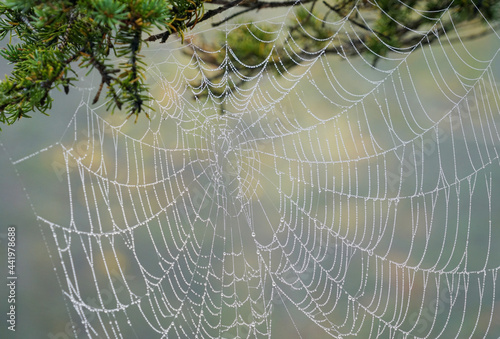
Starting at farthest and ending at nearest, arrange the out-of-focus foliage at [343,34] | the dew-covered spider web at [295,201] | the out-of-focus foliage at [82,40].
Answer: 1. the dew-covered spider web at [295,201]
2. the out-of-focus foliage at [343,34]
3. the out-of-focus foliage at [82,40]

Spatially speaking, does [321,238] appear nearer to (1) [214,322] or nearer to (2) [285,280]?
(2) [285,280]

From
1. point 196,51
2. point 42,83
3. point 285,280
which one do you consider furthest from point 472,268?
point 42,83

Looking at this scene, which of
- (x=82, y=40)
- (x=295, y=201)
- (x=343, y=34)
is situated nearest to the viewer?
(x=82, y=40)

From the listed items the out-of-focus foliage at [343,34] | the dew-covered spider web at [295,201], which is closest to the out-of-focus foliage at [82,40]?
the out-of-focus foliage at [343,34]

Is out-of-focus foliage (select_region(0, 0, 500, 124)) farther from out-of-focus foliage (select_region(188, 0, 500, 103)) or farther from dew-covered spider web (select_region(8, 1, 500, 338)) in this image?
dew-covered spider web (select_region(8, 1, 500, 338))

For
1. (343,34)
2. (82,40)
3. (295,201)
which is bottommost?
(82,40)

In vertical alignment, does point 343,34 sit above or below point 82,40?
above

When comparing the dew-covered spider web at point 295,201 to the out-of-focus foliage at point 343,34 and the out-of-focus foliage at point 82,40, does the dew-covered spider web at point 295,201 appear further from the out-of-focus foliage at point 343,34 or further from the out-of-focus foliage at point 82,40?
the out-of-focus foliage at point 82,40

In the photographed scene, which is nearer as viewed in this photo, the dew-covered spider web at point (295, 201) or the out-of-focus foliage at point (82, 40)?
the out-of-focus foliage at point (82, 40)

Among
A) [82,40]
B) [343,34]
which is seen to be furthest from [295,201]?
[82,40]

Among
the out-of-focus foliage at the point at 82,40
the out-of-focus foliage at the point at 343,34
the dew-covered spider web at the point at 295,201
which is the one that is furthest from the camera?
the dew-covered spider web at the point at 295,201

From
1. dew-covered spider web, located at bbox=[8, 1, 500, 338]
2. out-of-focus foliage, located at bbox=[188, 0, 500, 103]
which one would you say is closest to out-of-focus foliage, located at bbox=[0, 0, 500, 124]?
out-of-focus foliage, located at bbox=[188, 0, 500, 103]

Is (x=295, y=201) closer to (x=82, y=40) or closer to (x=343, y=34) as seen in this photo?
(x=343, y=34)
